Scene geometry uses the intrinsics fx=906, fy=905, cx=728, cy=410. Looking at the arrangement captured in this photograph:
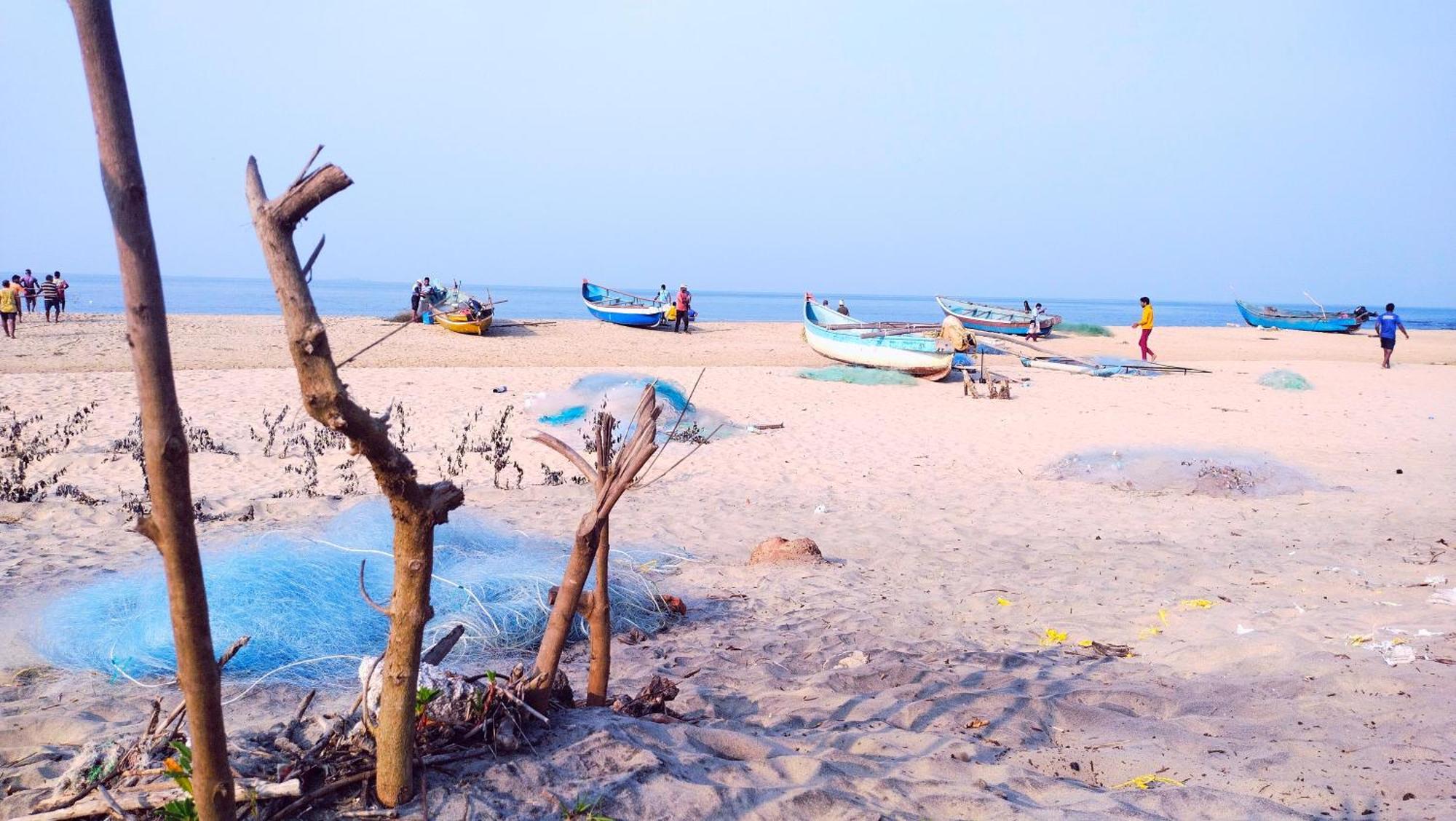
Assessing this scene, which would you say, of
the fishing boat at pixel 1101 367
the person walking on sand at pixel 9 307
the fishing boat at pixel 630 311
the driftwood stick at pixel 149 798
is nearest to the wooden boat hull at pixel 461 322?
the fishing boat at pixel 630 311

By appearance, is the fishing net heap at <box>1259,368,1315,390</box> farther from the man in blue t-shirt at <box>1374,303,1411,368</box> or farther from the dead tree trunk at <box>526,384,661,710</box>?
the dead tree trunk at <box>526,384,661,710</box>

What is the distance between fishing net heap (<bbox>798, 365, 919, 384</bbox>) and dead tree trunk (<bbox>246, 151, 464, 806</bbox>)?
14119 millimetres

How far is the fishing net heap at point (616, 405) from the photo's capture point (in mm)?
10750

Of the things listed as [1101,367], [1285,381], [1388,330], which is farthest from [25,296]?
[1388,330]

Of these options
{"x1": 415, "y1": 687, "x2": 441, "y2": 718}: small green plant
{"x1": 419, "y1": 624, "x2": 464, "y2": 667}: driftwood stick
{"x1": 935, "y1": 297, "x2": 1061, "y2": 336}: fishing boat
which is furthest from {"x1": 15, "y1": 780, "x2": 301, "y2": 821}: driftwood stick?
{"x1": 935, "y1": 297, "x2": 1061, "y2": 336}: fishing boat

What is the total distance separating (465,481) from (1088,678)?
19.6 feet

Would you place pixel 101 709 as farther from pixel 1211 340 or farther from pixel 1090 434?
pixel 1211 340

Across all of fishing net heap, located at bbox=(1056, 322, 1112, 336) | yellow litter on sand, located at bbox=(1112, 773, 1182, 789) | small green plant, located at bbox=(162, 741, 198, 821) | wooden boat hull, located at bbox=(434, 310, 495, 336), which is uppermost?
wooden boat hull, located at bbox=(434, 310, 495, 336)

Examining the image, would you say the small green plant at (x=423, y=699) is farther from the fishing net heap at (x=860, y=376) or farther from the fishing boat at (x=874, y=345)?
the fishing boat at (x=874, y=345)

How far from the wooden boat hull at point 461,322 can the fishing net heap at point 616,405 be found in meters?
14.8

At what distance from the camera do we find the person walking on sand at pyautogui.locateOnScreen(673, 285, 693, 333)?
30.3 m

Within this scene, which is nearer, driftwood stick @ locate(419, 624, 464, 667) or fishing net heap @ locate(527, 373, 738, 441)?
driftwood stick @ locate(419, 624, 464, 667)

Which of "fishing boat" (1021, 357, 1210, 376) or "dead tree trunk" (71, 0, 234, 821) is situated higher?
"dead tree trunk" (71, 0, 234, 821)

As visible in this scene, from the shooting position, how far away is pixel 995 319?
34000 mm
